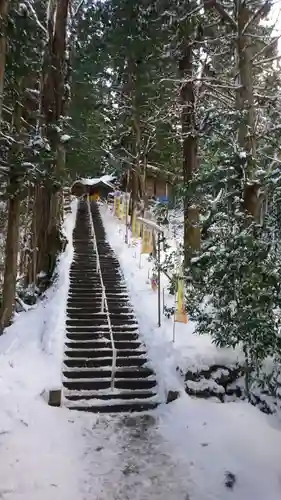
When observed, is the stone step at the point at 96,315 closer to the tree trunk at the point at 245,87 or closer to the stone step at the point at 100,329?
the stone step at the point at 100,329

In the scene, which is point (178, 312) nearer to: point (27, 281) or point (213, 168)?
point (213, 168)

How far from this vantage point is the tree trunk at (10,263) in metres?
10.9

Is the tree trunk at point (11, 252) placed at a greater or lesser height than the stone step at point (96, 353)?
greater

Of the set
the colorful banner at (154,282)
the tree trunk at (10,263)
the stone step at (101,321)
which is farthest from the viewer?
the colorful banner at (154,282)

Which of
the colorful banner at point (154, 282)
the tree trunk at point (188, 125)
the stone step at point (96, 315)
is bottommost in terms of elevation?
the stone step at point (96, 315)

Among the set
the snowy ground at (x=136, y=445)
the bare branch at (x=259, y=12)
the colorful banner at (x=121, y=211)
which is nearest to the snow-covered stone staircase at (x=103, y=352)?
the snowy ground at (x=136, y=445)

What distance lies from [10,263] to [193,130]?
215 inches

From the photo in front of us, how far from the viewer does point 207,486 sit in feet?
18.9

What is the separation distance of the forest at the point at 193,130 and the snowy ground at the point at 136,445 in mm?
1024

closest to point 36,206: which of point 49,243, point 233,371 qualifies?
point 49,243

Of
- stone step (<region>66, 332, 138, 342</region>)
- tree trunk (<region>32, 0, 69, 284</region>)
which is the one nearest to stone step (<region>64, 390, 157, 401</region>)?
stone step (<region>66, 332, 138, 342</region>)

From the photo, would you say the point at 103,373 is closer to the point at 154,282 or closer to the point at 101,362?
the point at 101,362

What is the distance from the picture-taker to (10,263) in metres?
11.3

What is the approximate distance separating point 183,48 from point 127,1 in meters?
1.73
